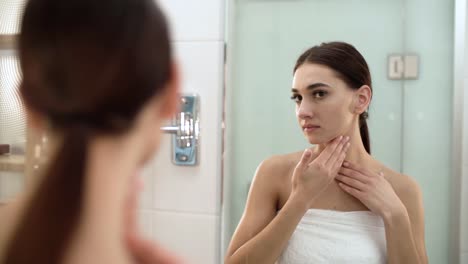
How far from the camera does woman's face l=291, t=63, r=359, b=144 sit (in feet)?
1.60

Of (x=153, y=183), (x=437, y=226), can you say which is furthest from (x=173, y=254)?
(x=437, y=226)

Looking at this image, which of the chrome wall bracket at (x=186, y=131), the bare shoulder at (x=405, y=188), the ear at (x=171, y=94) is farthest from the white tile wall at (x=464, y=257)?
the ear at (x=171, y=94)

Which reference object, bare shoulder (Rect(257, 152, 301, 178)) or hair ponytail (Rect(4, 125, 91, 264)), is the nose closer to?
bare shoulder (Rect(257, 152, 301, 178))

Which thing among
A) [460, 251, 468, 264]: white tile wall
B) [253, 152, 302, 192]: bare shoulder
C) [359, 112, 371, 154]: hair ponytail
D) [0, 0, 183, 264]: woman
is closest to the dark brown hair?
[359, 112, 371, 154]: hair ponytail

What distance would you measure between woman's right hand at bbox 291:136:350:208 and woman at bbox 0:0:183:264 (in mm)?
317

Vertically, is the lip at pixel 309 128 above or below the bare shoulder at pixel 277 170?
above

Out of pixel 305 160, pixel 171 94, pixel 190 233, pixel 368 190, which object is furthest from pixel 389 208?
pixel 171 94

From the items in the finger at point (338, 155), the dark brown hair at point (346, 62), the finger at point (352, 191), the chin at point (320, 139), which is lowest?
the finger at point (352, 191)

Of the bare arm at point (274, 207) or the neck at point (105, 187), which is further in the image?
the bare arm at point (274, 207)

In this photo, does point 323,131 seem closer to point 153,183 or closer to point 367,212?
point 367,212

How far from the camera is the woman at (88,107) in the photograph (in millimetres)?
215

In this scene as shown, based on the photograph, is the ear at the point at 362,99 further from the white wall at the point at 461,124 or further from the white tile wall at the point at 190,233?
the white tile wall at the point at 190,233

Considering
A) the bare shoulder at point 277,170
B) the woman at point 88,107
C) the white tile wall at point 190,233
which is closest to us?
the woman at point 88,107

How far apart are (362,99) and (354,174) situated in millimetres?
106
